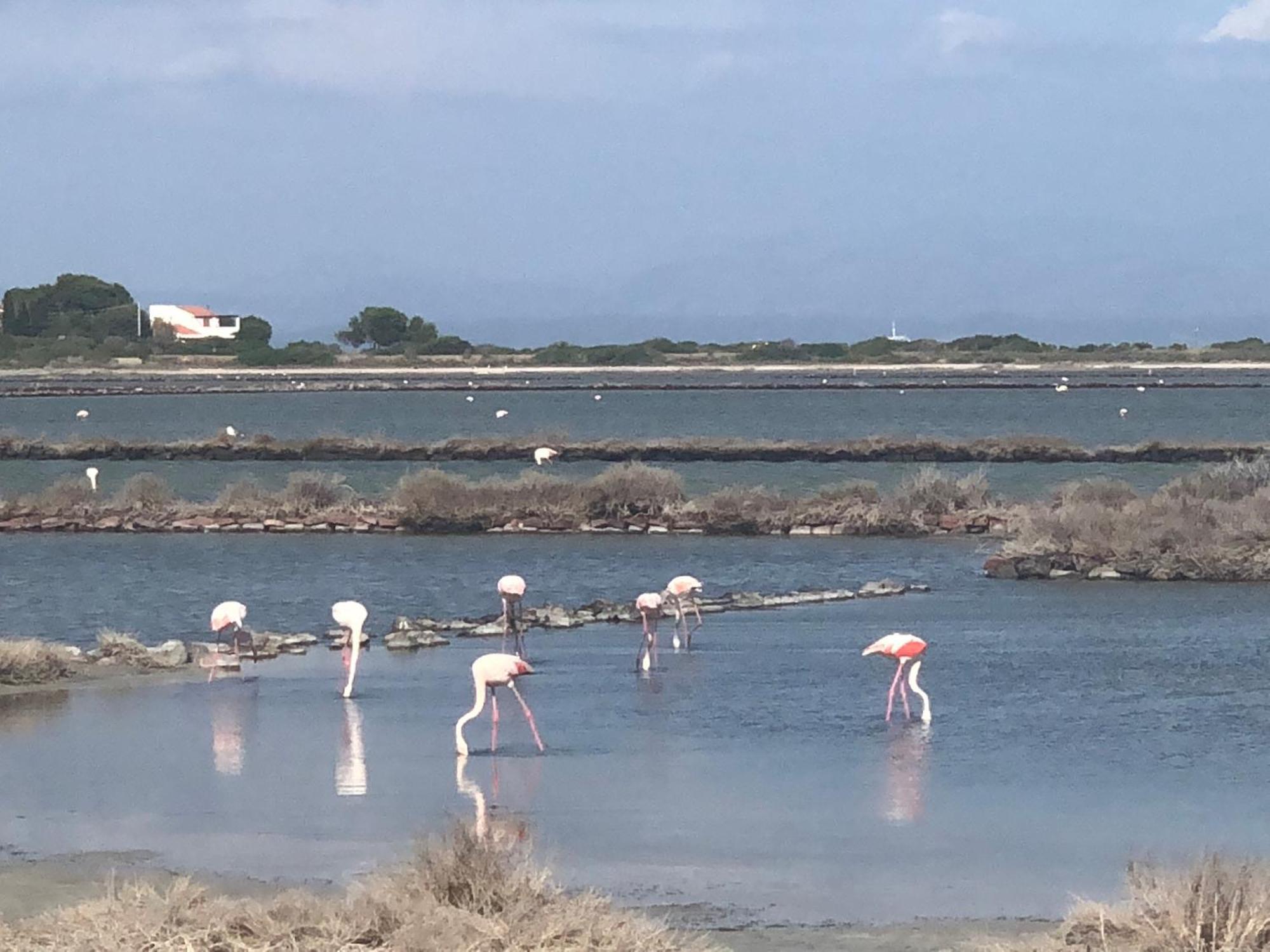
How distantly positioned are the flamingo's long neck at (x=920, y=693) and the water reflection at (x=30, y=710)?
6.19 metres

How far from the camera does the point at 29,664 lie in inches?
726

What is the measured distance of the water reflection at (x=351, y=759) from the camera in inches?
549

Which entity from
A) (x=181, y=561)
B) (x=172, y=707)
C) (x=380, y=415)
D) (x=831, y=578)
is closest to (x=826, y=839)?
(x=172, y=707)

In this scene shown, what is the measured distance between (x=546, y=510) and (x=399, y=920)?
26657mm

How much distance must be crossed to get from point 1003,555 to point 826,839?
620 inches

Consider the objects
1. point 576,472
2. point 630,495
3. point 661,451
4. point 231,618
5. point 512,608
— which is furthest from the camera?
point 661,451

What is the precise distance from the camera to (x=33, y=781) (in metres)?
14.3

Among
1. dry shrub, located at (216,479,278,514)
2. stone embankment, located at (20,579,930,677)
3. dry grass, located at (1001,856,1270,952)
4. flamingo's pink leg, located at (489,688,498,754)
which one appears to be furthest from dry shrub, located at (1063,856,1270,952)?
dry shrub, located at (216,479,278,514)

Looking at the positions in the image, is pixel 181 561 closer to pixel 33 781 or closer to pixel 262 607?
pixel 262 607

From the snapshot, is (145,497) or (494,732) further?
(145,497)

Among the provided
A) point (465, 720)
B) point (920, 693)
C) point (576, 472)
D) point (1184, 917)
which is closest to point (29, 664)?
point (465, 720)

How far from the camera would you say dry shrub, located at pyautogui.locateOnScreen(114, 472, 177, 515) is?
124ft

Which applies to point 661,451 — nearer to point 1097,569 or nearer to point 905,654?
point 1097,569

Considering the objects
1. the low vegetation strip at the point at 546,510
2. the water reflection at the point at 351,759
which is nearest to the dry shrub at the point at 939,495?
the low vegetation strip at the point at 546,510
